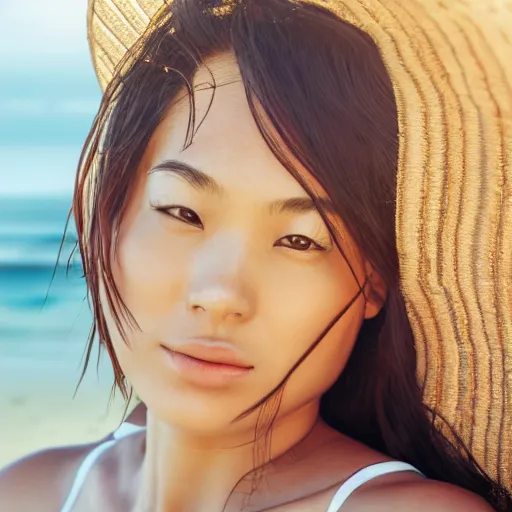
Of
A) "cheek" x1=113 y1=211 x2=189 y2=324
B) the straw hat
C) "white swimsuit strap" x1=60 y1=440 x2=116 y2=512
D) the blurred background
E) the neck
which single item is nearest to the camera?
the straw hat

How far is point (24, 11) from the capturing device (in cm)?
539

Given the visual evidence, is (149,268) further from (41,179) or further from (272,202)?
(41,179)

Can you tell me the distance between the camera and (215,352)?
3.62ft

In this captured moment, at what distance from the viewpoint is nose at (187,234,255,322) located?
107 cm

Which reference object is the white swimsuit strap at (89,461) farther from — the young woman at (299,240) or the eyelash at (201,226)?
the eyelash at (201,226)

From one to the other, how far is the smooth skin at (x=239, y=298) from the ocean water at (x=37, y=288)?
334 cm

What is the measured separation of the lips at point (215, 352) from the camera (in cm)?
110

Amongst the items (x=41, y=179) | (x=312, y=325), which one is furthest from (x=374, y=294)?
(x=41, y=179)

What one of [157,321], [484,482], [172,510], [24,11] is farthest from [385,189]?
[24,11]

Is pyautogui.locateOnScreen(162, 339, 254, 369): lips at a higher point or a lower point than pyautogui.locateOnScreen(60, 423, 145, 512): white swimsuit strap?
higher

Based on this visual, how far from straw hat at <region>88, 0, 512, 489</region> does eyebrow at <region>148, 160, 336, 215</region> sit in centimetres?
11

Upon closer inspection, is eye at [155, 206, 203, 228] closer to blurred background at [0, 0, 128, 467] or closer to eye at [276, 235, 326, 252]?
eye at [276, 235, 326, 252]

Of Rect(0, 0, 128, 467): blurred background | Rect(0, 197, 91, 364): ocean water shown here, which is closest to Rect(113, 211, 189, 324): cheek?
Rect(0, 0, 128, 467): blurred background

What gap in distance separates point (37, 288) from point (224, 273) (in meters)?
4.22
